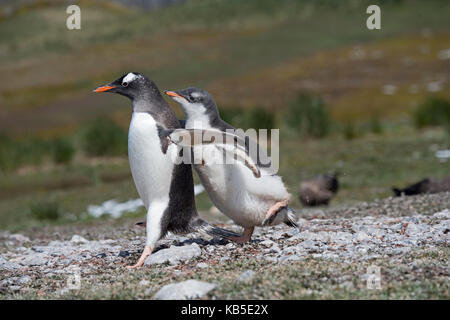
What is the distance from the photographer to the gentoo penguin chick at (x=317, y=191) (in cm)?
1323

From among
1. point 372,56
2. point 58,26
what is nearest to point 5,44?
point 58,26

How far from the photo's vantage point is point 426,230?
23.4ft

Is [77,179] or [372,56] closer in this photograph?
[77,179]

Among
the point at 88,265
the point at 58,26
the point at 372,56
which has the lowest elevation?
the point at 88,265

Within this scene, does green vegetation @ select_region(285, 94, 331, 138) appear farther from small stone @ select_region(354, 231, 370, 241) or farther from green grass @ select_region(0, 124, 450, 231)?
small stone @ select_region(354, 231, 370, 241)

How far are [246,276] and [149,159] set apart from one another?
1891 millimetres

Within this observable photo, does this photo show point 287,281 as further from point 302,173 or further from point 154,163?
point 302,173

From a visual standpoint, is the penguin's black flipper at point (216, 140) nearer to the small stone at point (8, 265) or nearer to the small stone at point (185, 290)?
the small stone at point (185, 290)

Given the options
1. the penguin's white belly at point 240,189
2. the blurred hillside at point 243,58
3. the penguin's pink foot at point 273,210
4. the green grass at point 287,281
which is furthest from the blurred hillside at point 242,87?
the green grass at point 287,281

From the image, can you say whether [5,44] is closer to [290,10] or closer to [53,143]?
[290,10]

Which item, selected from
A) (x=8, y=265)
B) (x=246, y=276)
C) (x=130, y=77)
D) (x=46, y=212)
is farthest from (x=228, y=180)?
(x=46, y=212)
